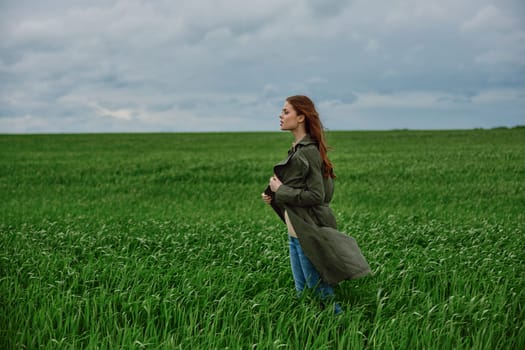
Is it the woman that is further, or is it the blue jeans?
the blue jeans

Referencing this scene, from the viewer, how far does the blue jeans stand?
18.8ft

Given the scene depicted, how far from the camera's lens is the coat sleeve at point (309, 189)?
5.32m

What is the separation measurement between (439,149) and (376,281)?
2825cm

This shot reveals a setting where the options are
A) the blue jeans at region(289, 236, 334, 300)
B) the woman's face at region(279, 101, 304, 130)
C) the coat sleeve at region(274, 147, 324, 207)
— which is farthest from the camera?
the blue jeans at region(289, 236, 334, 300)

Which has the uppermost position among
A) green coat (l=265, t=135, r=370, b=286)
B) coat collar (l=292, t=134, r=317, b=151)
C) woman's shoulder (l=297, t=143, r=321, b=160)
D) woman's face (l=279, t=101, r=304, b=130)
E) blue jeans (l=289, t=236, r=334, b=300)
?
woman's face (l=279, t=101, r=304, b=130)

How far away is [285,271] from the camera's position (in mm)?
7176

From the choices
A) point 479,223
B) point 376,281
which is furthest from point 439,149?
point 376,281

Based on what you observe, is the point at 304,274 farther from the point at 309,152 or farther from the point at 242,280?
the point at 309,152

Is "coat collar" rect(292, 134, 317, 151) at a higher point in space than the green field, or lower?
higher

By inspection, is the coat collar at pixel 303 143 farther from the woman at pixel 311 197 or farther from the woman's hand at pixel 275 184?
the woman's hand at pixel 275 184

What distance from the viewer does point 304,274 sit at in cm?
584

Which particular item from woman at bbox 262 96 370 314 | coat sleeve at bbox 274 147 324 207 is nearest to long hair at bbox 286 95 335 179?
woman at bbox 262 96 370 314

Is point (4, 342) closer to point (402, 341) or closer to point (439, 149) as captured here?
point (402, 341)

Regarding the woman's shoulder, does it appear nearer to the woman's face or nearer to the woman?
the woman
